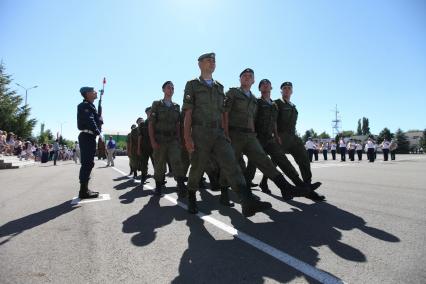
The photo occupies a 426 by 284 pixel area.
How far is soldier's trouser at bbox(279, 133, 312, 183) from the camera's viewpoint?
20.4 ft

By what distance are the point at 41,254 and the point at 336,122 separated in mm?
129126

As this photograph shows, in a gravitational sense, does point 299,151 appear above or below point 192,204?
above

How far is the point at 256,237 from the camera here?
3422mm

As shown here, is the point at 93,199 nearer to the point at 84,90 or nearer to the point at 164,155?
the point at 164,155

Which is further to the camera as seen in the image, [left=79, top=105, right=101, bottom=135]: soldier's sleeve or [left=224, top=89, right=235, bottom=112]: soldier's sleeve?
[left=79, top=105, right=101, bottom=135]: soldier's sleeve

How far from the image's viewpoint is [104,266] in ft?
8.64

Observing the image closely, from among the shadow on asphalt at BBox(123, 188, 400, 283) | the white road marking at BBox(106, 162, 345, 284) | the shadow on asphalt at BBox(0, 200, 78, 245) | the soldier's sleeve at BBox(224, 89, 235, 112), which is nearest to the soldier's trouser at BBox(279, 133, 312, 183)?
the shadow on asphalt at BBox(123, 188, 400, 283)

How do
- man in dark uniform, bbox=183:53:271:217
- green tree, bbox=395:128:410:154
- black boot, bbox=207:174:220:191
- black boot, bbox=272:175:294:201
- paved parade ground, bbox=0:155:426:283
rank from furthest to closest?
green tree, bbox=395:128:410:154, black boot, bbox=207:174:220:191, black boot, bbox=272:175:294:201, man in dark uniform, bbox=183:53:271:217, paved parade ground, bbox=0:155:426:283

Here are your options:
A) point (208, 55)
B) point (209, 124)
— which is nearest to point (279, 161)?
point (209, 124)

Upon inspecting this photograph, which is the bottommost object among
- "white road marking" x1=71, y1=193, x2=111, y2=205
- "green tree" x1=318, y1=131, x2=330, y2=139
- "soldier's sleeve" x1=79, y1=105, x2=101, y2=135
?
"white road marking" x1=71, y1=193, x2=111, y2=205

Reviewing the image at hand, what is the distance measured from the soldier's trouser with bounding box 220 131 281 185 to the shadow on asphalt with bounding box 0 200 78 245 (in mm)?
2864

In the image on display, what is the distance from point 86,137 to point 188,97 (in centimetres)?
281

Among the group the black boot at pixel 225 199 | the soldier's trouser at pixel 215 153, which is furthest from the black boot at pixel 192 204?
the black boot at pixel 225 199

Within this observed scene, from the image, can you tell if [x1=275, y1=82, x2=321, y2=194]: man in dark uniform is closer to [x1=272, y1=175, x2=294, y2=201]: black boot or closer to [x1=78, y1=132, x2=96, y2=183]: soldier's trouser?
[x1=272, y1=175, x2=294, y2=201]: black boot
